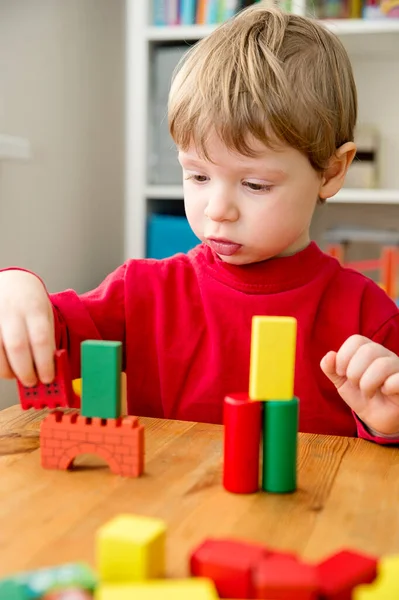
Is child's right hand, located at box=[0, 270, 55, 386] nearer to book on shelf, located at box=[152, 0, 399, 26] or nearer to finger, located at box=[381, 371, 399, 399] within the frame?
finger, located at box=[381, 371, 399, 399]

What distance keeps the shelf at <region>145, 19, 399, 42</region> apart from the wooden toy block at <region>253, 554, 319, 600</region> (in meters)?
1.84

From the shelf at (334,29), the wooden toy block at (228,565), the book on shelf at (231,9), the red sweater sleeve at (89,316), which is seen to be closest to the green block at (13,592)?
the wooden toy block at (228,565)

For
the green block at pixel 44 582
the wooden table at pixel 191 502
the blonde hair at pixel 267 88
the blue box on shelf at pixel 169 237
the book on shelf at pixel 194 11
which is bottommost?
the blue box on shelf at pixel 169 237

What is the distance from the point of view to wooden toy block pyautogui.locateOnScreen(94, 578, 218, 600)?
41cm

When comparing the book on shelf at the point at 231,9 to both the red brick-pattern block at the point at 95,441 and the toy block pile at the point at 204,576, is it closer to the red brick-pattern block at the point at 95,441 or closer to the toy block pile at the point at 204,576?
the red brick-pattern block at the point at 95,441

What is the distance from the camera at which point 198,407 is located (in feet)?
3.41

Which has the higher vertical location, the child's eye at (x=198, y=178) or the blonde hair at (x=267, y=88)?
the blonde hair at (x=267, y=88)

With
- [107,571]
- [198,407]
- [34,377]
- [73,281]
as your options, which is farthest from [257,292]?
[73,281]

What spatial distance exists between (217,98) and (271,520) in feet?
1.80

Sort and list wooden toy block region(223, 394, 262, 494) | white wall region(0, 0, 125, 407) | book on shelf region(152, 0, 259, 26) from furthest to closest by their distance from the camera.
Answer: book on shelf region(152, 0, 259, 26) < white wall region(0, 0, 125, 407) < wooden toy block region(223, 394, 262, 494)

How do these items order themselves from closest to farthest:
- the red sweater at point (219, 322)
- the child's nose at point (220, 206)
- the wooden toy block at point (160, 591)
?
1. the wooden toy block at point (160, 591)
2. the child's nose at point (220, 206)
3. the red sweater at point (219, 322)

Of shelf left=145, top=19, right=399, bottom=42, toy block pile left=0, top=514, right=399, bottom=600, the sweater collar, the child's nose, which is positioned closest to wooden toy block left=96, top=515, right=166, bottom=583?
toy block pile left=0, top=514, right=399, bottom=600

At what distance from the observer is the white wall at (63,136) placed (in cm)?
199

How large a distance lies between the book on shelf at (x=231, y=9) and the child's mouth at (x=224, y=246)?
1.47 meters
